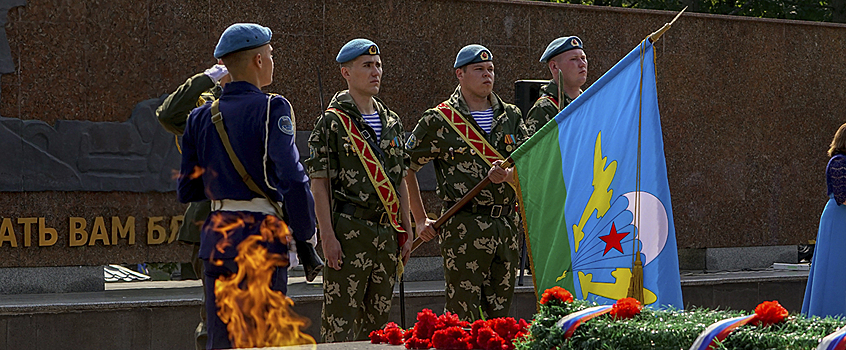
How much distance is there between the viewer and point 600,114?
574cm

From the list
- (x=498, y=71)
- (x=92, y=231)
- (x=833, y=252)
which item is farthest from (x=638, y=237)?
(x=498, y=71)

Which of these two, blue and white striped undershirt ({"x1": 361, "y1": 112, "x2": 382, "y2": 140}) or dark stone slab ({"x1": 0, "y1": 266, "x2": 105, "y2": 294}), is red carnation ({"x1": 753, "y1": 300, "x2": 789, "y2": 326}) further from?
dark stone slab ({"x1": 0, "y1": 266, "x2": 105, "y2": 294})

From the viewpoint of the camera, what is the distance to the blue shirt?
4445 millimetres

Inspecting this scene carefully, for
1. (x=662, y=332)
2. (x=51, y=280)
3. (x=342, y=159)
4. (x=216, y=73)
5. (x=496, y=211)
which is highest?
(x=216, y=73)

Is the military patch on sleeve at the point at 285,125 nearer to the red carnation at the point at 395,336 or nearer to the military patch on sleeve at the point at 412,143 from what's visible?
the red carnation at the point at 395,336

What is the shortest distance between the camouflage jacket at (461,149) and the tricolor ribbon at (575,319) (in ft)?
7.47

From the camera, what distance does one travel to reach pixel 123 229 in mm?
10008

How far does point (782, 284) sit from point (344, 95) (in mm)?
6951

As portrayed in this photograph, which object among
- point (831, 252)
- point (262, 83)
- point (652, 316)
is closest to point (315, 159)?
point (262, 83)

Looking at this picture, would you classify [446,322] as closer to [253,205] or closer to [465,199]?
[253,205]

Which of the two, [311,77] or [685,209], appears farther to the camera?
[685,209]

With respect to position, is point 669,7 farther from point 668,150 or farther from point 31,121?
point 31,121

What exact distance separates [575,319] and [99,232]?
6.48 metres

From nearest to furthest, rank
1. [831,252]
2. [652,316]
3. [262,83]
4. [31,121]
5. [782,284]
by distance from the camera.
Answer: [652,316], [262,83], [831,252], [31,121], [782,284]
